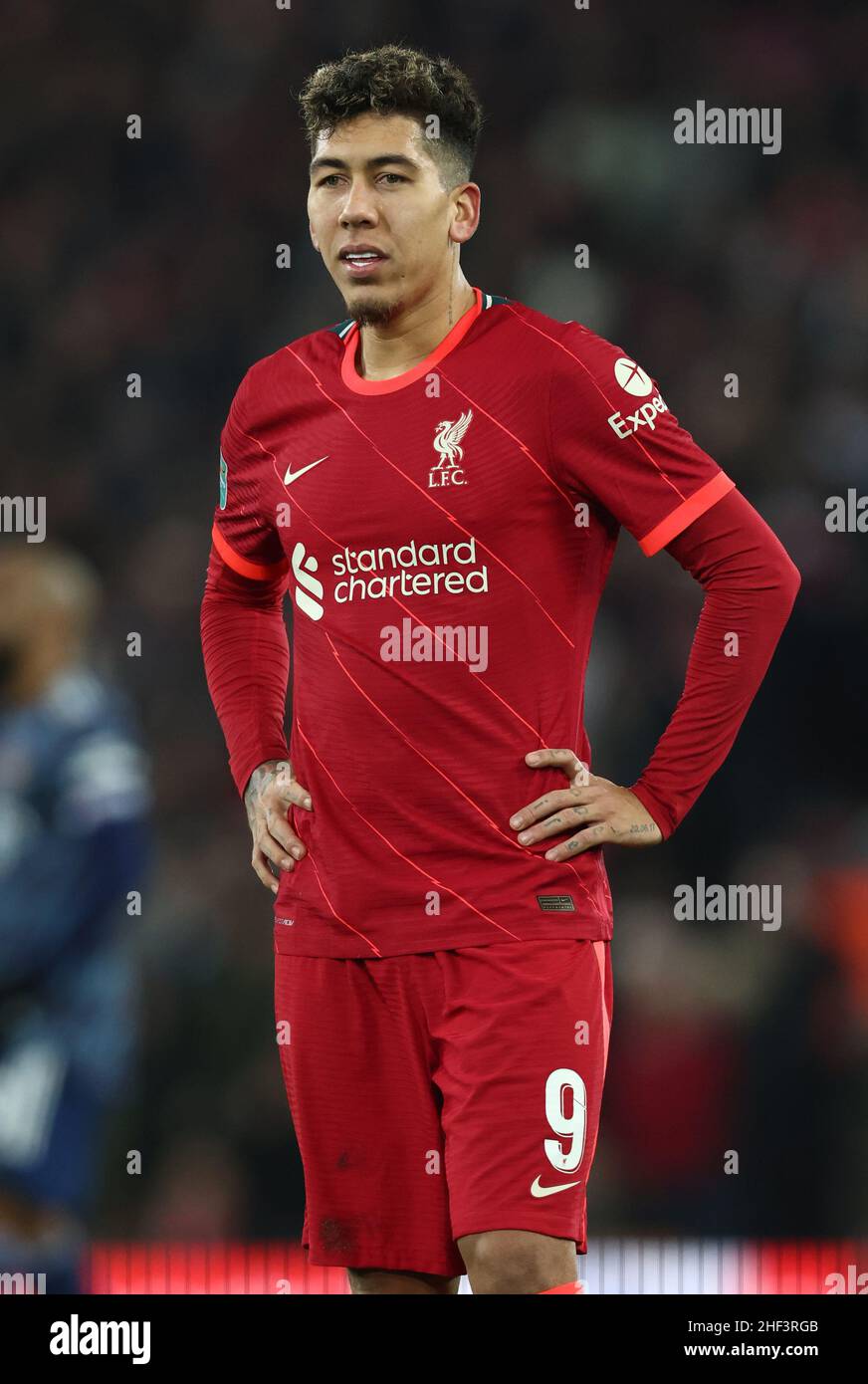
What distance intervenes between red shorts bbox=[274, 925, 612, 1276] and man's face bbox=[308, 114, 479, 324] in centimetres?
100

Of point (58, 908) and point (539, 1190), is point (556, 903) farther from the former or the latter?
point (58, 908)

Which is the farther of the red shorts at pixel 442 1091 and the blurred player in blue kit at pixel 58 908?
the blurred player in blue kit at pixel 58 908

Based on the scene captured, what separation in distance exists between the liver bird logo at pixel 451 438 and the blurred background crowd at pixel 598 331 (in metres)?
1.82

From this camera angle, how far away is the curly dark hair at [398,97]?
2637mm

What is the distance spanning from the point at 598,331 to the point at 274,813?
82.2 inches

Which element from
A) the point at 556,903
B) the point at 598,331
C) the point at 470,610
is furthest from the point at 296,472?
the point at 598,331

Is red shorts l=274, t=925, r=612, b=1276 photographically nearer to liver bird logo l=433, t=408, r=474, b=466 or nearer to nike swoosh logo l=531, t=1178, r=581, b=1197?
nike swoosh logo l=531, t=1178, r=581, b=1197

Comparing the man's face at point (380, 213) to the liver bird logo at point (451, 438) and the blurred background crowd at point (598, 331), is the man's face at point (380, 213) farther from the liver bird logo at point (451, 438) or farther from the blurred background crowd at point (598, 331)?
the blurred background crowd at point (598, 331)

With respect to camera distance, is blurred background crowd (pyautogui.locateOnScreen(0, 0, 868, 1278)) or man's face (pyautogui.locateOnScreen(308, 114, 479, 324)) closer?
man's face (pyautogui.locateOnScreen(308, 114, 479, 324))

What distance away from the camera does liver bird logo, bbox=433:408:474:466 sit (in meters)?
2.55

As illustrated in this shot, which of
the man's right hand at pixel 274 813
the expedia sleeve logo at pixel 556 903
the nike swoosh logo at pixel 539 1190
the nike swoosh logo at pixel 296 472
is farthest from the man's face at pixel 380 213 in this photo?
the nike swoosh logo at pixel 539 1190

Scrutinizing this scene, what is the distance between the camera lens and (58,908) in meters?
4.03

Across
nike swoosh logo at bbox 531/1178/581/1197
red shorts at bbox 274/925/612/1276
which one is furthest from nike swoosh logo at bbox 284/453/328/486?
nike swoosh logo at bbox 531/1178/581/1197

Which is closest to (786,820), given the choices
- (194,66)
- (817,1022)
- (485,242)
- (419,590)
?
(817,1022)
